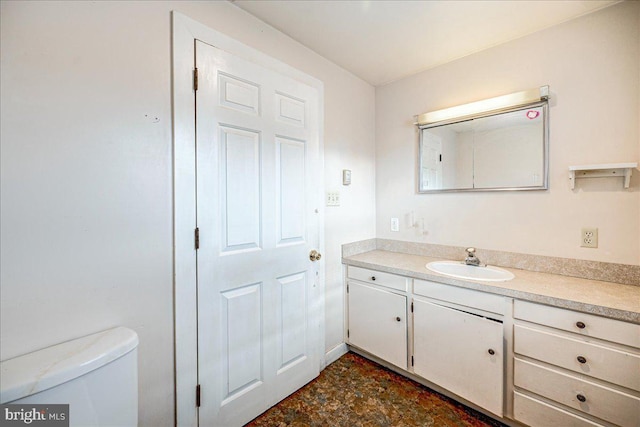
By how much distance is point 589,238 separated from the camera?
1.52 m

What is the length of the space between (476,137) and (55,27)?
2.29 meters

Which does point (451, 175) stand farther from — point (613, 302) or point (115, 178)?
point (115, 178)

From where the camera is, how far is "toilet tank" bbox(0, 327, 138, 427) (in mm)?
753

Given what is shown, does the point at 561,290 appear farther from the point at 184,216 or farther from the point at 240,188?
the point at 184,216

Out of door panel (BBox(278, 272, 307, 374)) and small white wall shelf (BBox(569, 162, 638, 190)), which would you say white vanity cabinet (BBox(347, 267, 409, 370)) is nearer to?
door panel (BBox(278, 272, 307, 374))

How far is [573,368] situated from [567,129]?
4.29 ft

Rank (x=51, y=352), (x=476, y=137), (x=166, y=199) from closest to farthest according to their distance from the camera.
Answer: (x=51, y=352)
(x=166, y=199)
(x=476, y=137)

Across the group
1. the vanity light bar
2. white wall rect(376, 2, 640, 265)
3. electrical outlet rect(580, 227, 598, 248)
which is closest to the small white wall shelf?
white wall rect(376, 2, 640, 265)

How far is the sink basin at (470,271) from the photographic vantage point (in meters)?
1.70

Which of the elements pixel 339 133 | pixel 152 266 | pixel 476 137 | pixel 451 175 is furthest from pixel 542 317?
pixel 152 266

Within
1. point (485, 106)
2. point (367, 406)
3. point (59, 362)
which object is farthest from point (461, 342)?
point (59, 362)

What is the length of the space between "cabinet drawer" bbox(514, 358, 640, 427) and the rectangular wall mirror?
1.05 m

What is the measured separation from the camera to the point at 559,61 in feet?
5.21

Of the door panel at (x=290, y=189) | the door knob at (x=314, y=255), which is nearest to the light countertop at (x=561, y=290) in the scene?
the door knob at (x=314, y=255)
